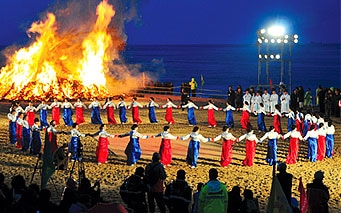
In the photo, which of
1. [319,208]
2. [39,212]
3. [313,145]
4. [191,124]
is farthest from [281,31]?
[39,212]

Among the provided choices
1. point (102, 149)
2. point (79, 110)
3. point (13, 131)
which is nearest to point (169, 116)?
point (79, 110)

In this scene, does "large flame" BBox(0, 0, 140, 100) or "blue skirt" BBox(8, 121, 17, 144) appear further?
"large flame" BBox(0, 0, 140, 100)

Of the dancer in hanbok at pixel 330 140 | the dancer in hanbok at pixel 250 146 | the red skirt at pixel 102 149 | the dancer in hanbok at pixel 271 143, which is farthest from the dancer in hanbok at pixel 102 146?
the dancer in hanbok at pixel 330 140

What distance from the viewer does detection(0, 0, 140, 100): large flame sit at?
36438mm

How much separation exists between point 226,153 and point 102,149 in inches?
155

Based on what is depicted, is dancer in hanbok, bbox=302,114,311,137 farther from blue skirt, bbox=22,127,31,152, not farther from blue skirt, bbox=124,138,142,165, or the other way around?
blue skirt, bbox=22,127,31,152

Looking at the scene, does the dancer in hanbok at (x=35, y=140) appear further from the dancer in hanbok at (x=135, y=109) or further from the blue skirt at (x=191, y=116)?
the blue skirt at (x=191, y=116)

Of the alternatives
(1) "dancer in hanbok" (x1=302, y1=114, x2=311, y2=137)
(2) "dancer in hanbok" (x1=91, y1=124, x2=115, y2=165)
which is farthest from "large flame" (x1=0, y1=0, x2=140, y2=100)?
(2) "dancer in hanbok" (x1=91, y1=124, x2=115, y2=165)

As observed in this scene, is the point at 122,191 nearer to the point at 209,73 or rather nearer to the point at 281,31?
the point at 281,31

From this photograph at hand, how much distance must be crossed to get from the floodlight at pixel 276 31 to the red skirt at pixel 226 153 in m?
16.4

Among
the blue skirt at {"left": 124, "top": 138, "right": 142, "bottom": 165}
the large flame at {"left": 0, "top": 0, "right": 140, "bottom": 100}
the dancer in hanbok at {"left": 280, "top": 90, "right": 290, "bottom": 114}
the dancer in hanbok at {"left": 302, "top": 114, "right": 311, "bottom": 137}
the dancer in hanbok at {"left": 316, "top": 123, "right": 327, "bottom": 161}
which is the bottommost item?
the blue skirt at {"left": 124, "top": 138, "right": 142, "bottom": 165}

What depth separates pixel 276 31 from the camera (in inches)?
1257

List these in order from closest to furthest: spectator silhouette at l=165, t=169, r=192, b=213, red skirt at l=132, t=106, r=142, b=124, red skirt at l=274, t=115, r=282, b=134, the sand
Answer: spectator silhouette at l=165, t=169, r=192, b=213 → the sand → red skirt at l=274, t=115, r=282, b=134 → red skirt at l=132, t=106, r=142, b=124

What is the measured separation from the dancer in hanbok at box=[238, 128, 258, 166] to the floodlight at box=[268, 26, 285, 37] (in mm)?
16052
